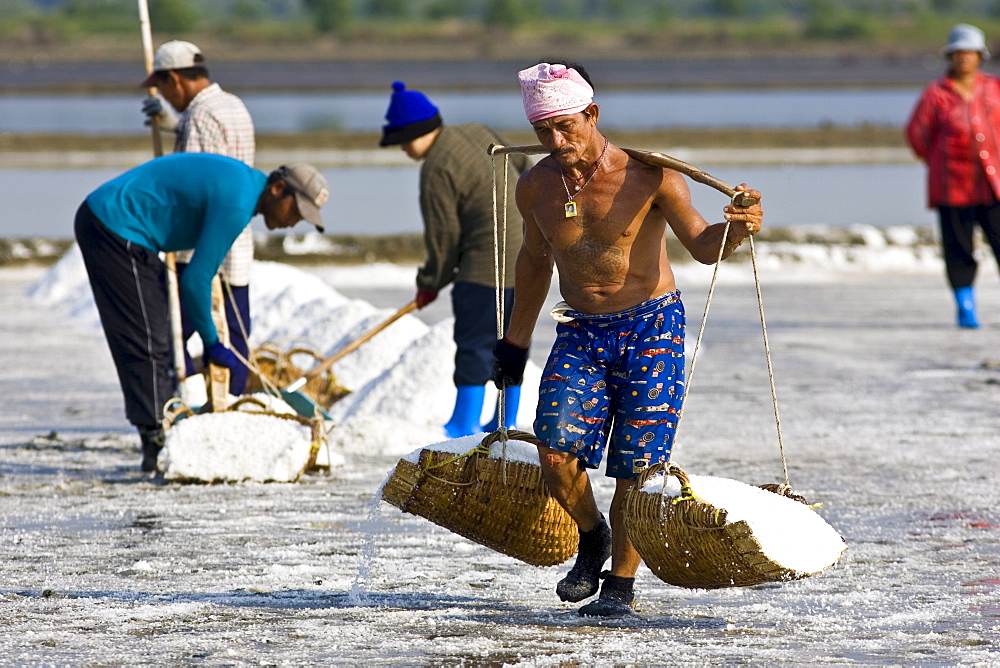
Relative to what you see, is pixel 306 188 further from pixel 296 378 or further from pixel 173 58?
pixel 296 378

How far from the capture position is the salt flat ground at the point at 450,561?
451 centimetres

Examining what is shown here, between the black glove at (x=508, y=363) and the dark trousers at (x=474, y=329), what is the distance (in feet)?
7.37

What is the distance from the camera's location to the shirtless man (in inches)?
182

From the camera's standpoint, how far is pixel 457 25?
309 ft

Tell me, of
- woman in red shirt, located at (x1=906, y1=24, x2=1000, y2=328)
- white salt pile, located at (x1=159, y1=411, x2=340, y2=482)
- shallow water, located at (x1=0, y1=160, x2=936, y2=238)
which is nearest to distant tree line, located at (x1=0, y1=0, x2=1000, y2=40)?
shallow water, located at (x1=0, y1=160, x2=936, y2=238)

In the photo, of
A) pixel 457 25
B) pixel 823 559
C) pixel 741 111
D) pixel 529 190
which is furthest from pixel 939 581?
pixel 457 25

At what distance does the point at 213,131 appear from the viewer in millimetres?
7398

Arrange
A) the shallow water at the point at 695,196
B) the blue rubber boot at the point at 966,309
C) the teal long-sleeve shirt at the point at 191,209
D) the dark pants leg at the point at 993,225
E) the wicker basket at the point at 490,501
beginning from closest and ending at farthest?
the wicker basket at the point at 490,501 → the teal long-sleeve shirt at the point at 191,209 → the dark pants leg at the point at 993,225 → the blue rubber boot at the point at 966,309 → the shallow water at the point at 695,196

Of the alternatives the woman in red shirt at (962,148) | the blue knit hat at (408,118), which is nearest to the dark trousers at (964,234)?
the woman in red shirt at (962,148)

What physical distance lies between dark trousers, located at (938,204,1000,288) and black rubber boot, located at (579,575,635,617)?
6481 mm

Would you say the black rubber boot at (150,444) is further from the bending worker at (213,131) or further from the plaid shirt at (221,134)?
the plaid shirt at (221,134)

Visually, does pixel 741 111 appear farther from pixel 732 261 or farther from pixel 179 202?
pixel 179 202

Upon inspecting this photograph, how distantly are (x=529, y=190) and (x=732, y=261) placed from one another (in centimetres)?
1077

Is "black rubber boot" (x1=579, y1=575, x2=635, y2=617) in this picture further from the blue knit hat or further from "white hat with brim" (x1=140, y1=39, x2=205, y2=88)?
"white hat with brim" (x1=140, y1=39, x2=205, y2=88)
